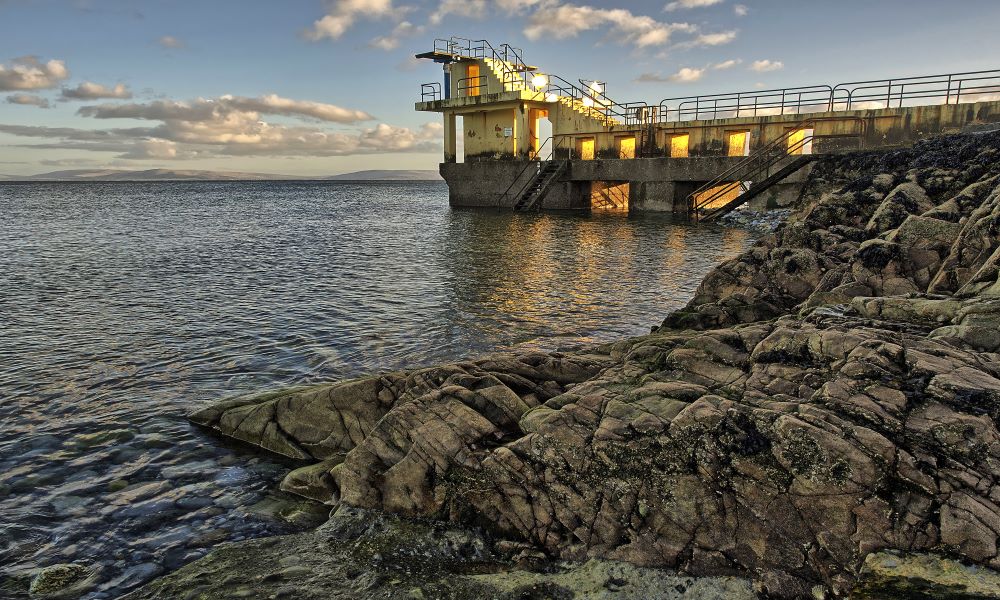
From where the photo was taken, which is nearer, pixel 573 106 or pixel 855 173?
pixel 855 173

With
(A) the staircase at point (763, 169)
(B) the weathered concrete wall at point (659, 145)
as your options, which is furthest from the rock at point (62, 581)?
(B) the weathered concrete wall at point (659, 145)

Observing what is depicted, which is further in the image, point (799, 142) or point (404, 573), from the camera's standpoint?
point (799, 142)

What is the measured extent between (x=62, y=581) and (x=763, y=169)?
32824 mm

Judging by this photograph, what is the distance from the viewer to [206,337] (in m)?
11.5

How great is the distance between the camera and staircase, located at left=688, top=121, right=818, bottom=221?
A: 97.7 ft

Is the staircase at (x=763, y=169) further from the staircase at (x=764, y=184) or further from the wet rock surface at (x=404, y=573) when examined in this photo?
the wet rock surface at (x=404, y=573)

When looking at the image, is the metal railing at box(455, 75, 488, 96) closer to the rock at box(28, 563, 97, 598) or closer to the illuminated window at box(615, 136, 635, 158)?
the illuminated window at box(615, 136, 635, 158)

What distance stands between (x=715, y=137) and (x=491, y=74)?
15.7 m

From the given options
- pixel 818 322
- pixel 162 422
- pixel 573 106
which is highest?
pixel 573 106

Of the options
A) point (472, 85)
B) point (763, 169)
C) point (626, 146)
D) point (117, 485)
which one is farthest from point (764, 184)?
point (117, 485)

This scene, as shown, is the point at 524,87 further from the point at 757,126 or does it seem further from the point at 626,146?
the point at 757,126

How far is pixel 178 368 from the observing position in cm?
965

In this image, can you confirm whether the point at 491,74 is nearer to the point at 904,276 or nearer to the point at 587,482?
the point at 904,276

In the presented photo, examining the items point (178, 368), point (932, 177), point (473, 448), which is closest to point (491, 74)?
point (932, 177)
